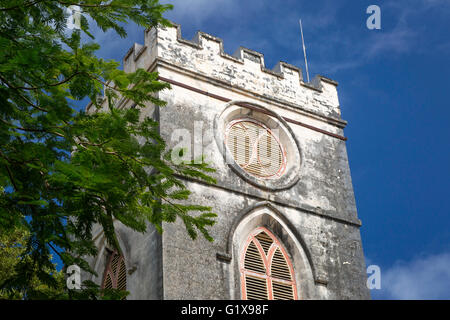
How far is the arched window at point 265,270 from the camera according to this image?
52.3 ft

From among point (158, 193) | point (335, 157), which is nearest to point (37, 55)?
point (158, 193)

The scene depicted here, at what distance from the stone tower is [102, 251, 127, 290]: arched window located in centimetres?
3

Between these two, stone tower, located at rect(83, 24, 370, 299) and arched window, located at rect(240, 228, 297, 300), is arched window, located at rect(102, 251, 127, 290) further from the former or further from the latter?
arched window, located at rect(240, 228, 297, 300)

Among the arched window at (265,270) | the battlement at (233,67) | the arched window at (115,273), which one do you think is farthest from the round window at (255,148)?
the arched window at (115,273)

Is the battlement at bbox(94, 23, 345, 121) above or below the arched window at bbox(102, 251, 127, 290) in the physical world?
above

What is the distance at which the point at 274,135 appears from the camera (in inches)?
736

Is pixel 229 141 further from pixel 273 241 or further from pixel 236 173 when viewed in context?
pixel 273 241

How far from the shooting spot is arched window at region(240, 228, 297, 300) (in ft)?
52.3

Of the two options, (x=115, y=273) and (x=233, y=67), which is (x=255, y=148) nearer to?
(x=233, y=67)

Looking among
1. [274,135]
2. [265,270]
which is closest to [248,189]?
[265,270]

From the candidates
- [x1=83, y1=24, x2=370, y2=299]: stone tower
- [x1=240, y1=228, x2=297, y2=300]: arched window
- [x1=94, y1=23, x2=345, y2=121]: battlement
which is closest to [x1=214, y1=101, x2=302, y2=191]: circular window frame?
[x1=83, y1=24, x2=370, y2=299]: stone tower

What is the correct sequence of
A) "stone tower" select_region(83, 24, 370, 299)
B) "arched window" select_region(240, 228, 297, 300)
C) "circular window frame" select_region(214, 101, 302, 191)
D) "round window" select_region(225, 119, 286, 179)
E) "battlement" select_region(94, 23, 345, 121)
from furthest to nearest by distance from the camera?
"battlement" select_region(94, 23, 345, 121) < "round window" select_region(225, 119, 286, 179) < "circular window frame" select_region(214, 101, 302, 191) < "arched window" select_region(240, 228, 297, 300) < "stone tower" select_region(83, 24, 370, 299)

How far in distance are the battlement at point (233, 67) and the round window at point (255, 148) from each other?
93 cm

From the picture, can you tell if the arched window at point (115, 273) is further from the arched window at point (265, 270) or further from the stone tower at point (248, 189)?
the arched window at point (265, 270)
